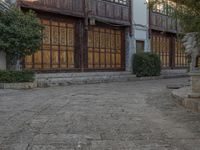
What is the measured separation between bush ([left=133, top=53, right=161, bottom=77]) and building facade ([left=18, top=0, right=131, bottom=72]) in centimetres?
119

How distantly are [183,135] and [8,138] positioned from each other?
2661mm

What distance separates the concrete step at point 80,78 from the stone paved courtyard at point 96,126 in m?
6.74

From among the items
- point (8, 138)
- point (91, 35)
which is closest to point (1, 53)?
point (91, 35)

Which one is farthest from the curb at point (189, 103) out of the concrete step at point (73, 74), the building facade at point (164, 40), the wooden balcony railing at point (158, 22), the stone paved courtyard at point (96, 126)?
the wooden balcony railing at point (158, 22)

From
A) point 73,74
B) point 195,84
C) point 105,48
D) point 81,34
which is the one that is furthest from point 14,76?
point 105,48

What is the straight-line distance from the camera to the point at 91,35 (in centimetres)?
2217

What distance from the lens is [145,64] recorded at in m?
23.5

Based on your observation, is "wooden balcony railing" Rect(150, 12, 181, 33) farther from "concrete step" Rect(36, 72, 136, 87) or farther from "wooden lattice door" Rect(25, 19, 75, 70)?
"wooden lattice door" Rect(25, 19, 75, 70)

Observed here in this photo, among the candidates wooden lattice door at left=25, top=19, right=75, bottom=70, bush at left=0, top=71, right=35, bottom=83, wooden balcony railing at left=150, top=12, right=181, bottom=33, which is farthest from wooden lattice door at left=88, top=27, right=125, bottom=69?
bush at left=0, top=71, right=35, bottom=83

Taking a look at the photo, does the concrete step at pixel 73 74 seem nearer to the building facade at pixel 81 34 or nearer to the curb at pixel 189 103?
the building facade at pixel 81 34

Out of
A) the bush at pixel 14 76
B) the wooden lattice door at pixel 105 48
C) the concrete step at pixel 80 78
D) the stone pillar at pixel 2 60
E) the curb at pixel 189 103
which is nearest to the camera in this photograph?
the curb at pixel 189 103

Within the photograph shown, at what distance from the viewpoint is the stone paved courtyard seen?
18.5ft

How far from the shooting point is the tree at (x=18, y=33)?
14.8 meters

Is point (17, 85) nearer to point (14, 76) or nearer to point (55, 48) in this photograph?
point (14, 76)
